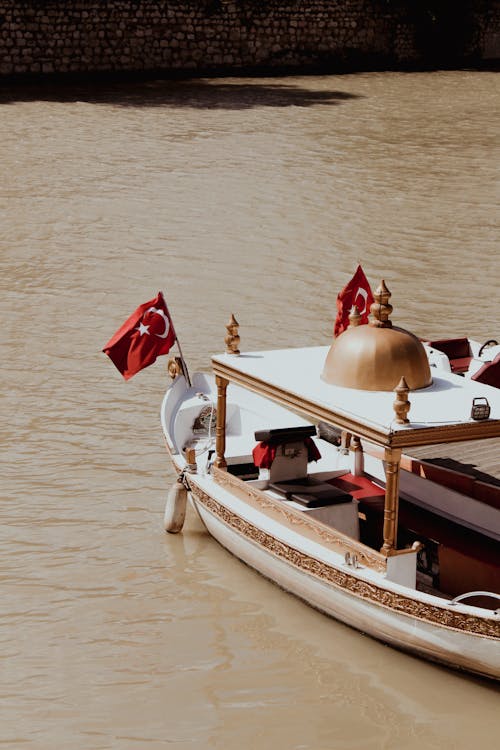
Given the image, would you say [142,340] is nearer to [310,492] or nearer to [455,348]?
[310,492]

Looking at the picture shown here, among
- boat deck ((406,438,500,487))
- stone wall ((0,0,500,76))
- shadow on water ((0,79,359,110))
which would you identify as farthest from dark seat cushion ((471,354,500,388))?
stone wall ((0,0,500,76))

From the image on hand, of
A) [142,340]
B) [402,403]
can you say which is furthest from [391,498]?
[142,340]

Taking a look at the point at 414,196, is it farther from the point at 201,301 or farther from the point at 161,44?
the point at 161,44

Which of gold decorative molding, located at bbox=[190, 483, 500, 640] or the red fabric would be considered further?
the red fabric

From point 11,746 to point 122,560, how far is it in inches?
97.0

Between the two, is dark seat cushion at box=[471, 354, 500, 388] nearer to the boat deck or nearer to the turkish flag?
the boat deck

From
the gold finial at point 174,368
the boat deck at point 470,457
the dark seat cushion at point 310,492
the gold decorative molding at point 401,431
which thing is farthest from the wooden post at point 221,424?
the gold finial at point 174,368

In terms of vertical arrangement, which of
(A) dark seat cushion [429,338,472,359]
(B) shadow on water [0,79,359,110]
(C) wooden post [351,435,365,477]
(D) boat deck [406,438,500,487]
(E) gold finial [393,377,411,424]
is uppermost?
(B) shadow on water [0,79,359,110]

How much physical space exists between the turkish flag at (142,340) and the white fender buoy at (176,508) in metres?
1.06

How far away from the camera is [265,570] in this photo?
9133 millimetres

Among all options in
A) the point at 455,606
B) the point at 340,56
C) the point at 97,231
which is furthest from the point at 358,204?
the point at 340,56

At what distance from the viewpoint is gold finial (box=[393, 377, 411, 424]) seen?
303 inches

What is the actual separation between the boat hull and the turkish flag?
4.85 feet

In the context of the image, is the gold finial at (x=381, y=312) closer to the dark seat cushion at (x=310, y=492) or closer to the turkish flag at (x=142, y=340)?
the dark seat cushion at (x=310, y=492)
